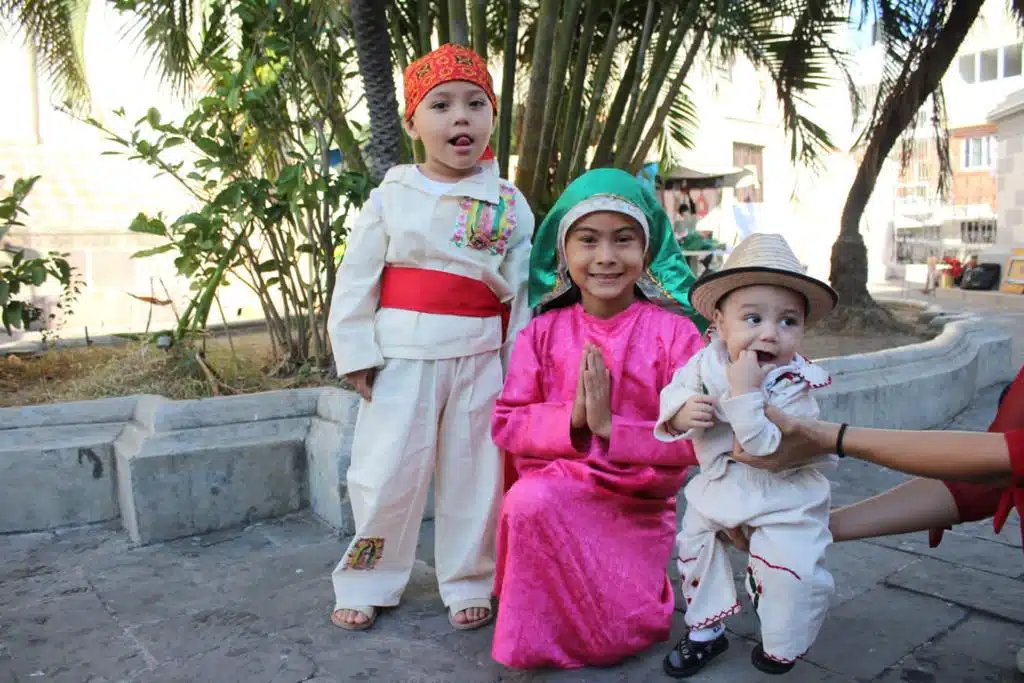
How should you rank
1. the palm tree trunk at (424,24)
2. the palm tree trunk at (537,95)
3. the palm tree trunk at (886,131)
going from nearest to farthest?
the palm tree trunk at (537,95)
the palm tree trunk at (424,24)
the palm tree trunk at (886,131)

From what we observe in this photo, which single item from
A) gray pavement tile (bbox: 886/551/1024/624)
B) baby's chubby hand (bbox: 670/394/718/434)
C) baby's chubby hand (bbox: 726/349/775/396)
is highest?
baby's chubby hand (bbox: 726/349/775/396)

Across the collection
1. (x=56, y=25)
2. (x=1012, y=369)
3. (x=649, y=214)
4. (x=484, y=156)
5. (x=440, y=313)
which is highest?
(x=56, y=25)

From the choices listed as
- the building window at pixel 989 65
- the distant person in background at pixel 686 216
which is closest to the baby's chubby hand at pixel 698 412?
the distant person in background at pixel 686 216

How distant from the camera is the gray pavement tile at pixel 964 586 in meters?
2.74

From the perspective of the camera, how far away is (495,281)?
282 cm

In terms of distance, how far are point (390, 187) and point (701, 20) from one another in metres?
4.56

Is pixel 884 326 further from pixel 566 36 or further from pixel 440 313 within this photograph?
pixel 440 313

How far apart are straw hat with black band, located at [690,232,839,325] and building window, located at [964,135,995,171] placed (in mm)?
33955

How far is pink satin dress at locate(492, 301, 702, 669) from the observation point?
7.90 ft

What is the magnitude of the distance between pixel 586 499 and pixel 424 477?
1.90ft

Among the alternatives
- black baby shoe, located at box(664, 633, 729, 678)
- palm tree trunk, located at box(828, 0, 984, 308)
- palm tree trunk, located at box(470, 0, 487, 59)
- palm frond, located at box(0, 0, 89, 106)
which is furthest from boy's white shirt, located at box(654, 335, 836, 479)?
palm tree trunk, located at box(828, 0, 984, 308)

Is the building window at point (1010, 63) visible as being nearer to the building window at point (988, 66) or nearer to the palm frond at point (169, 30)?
the building window at point (988, 66)

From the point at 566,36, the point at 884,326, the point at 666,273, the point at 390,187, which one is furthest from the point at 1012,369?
the point at 390,187

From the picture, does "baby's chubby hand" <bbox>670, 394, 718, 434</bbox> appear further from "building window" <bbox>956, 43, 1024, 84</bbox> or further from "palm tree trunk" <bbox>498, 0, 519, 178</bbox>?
"building window" <bbox>956, 43, 1024, 84</bbox>
